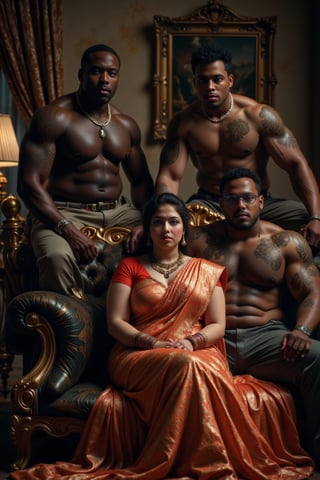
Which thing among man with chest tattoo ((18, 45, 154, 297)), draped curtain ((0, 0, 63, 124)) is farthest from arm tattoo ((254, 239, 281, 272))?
draped curtain ((0, 0, 63, 124))

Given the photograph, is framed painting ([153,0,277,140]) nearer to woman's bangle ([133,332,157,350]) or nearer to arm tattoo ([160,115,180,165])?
arm tattoo ([160,115,180,165])

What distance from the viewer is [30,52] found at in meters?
6.57

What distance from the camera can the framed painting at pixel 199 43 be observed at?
6.62 m

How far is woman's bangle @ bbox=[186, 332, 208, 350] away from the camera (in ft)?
10.5

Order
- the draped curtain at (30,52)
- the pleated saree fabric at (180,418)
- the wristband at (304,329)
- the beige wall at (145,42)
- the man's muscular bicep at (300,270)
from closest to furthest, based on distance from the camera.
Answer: the pleated saree fabric at (180,418) < the wristband at (304,329) < the man's muscular bicep at (300,270) < the draped curtain at (30,52) < the beige wall at (145,42)

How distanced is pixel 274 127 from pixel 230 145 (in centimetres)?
25

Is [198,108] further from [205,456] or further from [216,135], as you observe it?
[205,456]

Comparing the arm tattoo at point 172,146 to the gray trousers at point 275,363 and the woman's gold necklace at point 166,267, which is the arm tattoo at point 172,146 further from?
the gray trousers at point 275,363

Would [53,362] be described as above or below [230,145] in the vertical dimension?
below

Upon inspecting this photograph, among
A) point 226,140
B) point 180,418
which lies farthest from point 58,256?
point 226,140

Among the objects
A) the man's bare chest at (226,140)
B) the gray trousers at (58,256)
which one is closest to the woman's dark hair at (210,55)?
the man's bare chest at (226,140)

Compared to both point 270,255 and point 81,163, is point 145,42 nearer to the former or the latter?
point 81,163

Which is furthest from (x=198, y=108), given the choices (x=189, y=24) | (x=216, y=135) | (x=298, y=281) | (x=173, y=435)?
(x=189, y=24)

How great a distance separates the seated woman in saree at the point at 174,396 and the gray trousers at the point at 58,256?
0.28 meters
